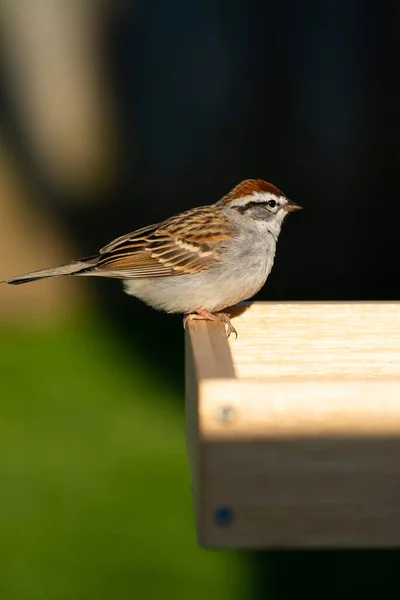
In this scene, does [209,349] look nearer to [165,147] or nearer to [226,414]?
[226,414]

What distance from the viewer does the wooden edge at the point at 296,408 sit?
2281 millimetres

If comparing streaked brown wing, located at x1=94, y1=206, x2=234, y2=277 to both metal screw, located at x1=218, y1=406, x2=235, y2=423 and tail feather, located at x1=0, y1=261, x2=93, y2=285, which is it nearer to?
tail feather, located at x1=0, y1=261, x2=93, y2=285

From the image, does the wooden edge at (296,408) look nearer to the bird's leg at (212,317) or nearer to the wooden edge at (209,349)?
the wooden edge at (209,349)

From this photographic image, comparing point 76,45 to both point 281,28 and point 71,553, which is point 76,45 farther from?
point 71,553

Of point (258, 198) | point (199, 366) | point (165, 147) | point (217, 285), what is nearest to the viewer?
point (199, 366)

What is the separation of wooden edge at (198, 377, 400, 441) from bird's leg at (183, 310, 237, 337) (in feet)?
3.84

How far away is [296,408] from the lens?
229 cm

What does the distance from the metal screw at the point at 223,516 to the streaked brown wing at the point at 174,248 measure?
6.46 feet

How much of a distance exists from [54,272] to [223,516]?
2031 mm

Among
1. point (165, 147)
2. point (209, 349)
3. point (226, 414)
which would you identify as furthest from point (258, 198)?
point (165, 147)

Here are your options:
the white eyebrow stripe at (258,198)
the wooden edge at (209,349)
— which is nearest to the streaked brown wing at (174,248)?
the white eyebrow stripe at (258,198)

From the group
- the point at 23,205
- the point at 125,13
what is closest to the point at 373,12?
the point at 125,13

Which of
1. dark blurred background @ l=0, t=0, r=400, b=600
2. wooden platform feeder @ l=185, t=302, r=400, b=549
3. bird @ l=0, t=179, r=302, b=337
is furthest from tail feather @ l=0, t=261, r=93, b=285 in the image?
dark blurred background @ l=0, t=0, r=400, b=600

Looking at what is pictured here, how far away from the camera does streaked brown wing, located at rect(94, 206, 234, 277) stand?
14.1 feet
